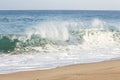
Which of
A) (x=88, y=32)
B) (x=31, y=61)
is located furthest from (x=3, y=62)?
(x=88, y=32)

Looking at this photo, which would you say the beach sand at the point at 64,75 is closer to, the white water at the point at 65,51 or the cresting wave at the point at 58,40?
the white water at the point at 65,51

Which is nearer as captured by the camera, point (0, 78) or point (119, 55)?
point (0, 78)

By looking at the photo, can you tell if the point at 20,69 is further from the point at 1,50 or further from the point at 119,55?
the point at 1,50

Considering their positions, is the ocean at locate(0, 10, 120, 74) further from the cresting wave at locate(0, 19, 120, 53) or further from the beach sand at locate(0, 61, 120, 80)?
the beach sand at locate(0, 61, 120, 80)

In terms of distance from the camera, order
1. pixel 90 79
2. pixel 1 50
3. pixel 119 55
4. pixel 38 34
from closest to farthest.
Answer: pixel 90 79
pixel 119 55
pixel 1 50
pixel 38 34

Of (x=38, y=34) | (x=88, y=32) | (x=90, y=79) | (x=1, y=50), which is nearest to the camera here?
(x=90, y=79)

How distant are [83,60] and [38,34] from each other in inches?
359

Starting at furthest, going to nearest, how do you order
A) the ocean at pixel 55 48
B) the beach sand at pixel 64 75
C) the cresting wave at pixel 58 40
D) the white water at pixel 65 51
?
the cresting wave at pixel 58 40
the ocean at pixel 55 48
the white water at pixel 65 51
the beach sand at pixel 64 75

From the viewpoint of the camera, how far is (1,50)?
15.4 meters

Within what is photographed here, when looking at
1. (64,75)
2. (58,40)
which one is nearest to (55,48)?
(58,40)

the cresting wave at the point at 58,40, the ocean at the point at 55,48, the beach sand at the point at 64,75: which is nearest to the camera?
the beach sand at the point at 64,75

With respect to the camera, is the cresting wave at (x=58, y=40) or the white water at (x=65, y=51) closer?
the white water at (x=65, y=51)

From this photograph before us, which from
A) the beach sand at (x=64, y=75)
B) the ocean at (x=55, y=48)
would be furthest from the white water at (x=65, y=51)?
the beach sand at (x=64, y=75)

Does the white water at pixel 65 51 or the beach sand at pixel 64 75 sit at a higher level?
the beach sand at pixel 64 75
